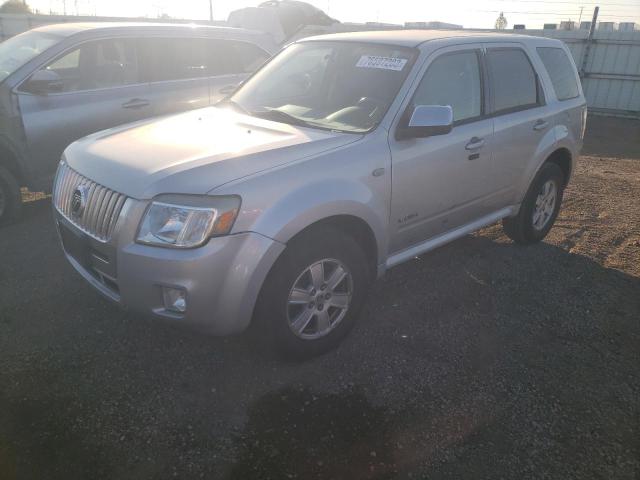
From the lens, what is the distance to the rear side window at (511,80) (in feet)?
13.3

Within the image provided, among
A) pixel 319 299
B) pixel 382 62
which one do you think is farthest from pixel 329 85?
pixel 319 299

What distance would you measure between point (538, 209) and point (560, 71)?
130cm

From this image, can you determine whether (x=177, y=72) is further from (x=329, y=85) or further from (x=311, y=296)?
A: (x=311, y=296)

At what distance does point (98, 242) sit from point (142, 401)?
2.84 ft

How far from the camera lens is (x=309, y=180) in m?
2.76

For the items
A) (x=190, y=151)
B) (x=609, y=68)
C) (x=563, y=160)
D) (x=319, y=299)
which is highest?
(x=190, y=151)

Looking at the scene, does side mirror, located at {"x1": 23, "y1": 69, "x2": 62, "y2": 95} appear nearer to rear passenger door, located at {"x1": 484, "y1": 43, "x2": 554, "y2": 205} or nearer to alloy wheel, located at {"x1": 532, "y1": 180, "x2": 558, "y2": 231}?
rear passenger door, located at {"x1": 484, "y1": 43, "x2": 554, "y2": 205}

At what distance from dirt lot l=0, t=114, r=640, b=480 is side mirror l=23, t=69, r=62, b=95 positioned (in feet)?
5.53

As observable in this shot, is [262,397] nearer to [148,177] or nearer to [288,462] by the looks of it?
[288,462]

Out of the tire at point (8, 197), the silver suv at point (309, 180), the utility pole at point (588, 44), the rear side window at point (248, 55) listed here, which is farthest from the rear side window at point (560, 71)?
the utility pole at point (588, 44)

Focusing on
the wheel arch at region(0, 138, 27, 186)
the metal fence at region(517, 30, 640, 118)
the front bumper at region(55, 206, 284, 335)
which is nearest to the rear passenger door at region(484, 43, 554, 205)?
the front bumper at region(55, 206, 284, 335)

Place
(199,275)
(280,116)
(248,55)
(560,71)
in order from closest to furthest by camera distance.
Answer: (199,275)
(280,116)
(560,71)
(248,55)

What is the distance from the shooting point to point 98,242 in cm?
271

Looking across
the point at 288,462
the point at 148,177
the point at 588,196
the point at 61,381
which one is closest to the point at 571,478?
the point at 288,462
